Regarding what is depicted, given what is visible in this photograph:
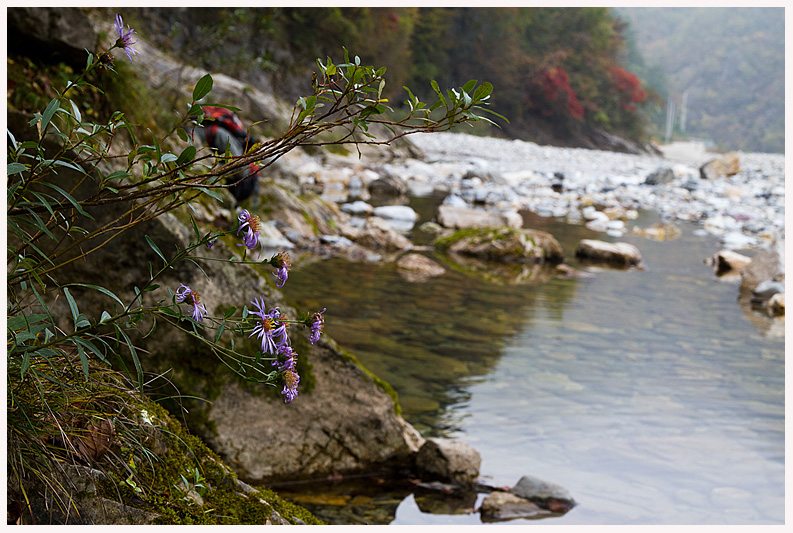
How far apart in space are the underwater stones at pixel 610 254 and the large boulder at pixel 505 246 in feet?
1.34

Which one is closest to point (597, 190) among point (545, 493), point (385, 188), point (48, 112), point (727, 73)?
point (385, 188)

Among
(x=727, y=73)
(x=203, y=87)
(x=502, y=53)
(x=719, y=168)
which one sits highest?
(x=727, y=73)

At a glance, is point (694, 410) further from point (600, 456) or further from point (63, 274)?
point (63, 274)

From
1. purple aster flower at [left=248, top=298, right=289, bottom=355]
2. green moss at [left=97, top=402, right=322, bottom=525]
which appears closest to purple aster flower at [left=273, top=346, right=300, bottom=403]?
purple aster flower at [left=248, top=298, right=289, bottom=355]

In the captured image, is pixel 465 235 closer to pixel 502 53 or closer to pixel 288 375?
pixel 288 375

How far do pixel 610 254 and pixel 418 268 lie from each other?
3.03m

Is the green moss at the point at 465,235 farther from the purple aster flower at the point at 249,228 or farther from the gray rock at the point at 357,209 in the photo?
the purple aster flower at the point at 249,228

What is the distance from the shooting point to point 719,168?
2280cm

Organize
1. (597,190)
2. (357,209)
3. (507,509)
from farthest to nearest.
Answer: (597,190)
(357,209)
(507,509)

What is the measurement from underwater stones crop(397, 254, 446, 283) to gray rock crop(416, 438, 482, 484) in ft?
13.0

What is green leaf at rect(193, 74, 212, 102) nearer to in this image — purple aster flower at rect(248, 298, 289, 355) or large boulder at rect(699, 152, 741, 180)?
purple aster flower at rect(248, 298, 289, 355)

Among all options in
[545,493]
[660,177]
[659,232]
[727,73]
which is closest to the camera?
[545,493]

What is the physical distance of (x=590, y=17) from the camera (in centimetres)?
4009

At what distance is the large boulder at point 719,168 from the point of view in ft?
74.1
